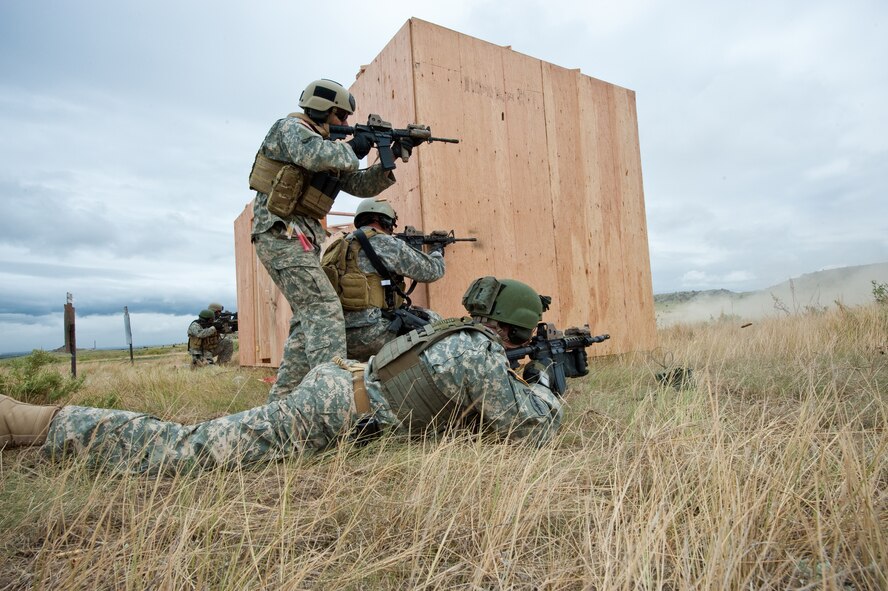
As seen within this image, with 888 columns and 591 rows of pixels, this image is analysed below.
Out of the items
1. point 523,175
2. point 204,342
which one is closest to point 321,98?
point 523,175

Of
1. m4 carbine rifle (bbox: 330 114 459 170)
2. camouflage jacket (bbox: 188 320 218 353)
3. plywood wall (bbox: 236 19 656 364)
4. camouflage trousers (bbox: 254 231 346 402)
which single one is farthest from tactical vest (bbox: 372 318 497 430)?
camouflage jacket (bbox: 188 320 218 353)

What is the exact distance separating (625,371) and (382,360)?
2955 mm

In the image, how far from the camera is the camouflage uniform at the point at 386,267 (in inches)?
162

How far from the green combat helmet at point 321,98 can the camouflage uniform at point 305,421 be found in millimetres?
2077

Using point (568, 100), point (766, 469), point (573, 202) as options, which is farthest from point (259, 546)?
point (568, 100)

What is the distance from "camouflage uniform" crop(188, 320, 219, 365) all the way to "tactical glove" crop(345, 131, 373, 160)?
9789 millimetres

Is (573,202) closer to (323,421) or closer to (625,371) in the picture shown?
(625,371)

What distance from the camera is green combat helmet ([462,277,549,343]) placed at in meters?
3.05

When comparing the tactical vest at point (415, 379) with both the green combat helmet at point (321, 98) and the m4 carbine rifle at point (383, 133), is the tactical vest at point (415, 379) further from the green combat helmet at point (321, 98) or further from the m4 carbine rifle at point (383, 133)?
the green combat helmet at point (321, 98)

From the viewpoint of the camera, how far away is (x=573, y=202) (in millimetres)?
5707

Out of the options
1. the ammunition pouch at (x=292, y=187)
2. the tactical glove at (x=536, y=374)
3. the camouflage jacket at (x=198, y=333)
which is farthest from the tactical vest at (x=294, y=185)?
the camouflage jacket at (x=198, y=333)

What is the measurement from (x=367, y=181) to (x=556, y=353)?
199cm

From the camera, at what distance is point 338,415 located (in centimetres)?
253

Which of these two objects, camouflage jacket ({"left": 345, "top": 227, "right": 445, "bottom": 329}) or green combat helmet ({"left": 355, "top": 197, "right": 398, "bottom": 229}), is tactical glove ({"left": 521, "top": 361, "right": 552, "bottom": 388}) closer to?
camouflage jacket ({"left": 345, "top": 227, "right": 445, "bottom": 329})
